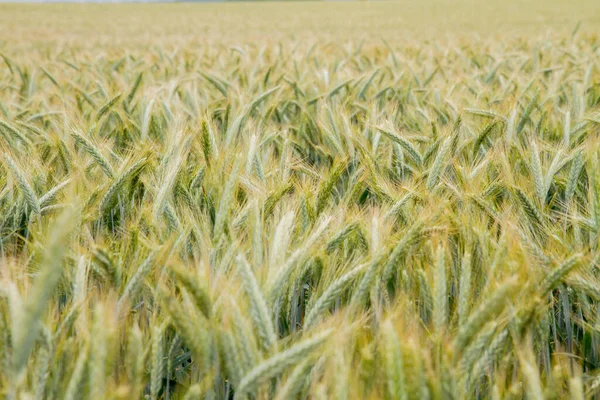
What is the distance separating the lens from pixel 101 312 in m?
0.70

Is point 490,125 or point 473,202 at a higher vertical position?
point 490,125

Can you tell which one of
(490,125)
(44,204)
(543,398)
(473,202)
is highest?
(44,204)

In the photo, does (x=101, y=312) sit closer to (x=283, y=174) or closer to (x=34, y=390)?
(x=34, y=390)

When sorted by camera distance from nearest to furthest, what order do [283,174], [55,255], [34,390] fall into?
1. [55,255]
2. [34,390]
3. [283,174]

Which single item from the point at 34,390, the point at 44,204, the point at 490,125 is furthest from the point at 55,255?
the point at 490,125

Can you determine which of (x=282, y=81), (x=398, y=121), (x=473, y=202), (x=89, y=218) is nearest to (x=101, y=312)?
(x=89, y=218)

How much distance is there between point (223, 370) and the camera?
0.84m

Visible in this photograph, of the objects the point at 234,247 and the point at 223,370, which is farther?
the point at 234,247

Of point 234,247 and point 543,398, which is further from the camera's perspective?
point 234,247

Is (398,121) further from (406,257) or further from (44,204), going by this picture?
(44,204)

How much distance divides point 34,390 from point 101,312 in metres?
0.15

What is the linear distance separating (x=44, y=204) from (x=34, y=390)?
749mm

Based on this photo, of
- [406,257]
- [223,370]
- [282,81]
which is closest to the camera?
[223,370]

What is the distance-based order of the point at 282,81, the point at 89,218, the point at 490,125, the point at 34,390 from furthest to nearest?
1. the point at 282,81
2. the point at 490,125
3. the point at 89,218
4. the point at 34,390
